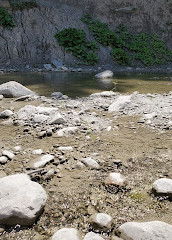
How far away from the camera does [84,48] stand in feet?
45.9

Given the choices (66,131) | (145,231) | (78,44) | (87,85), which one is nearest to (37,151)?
(66,131)

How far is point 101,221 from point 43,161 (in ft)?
3.32

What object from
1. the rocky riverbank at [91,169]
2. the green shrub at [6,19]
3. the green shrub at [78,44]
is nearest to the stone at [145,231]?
the rocky riverbank at [91,169]

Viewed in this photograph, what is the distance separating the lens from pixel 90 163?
7.57ft

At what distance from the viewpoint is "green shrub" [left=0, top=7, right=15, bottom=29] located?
43.3 ft

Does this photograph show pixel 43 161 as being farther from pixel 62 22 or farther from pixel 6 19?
pixel 62 22

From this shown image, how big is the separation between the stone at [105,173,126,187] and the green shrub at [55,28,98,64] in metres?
12.4

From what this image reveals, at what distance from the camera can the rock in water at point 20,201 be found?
1.50m

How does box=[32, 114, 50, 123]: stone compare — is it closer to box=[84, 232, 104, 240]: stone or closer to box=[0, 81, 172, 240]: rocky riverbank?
box=[0, 81, 172, 240]: rocky riverbank

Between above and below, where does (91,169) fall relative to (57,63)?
below

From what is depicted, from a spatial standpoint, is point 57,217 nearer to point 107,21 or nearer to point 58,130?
point 58,130

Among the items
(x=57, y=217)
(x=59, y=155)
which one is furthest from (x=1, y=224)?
(x=59, y=155)

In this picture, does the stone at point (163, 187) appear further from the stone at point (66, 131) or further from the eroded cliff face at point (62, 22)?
the eroded cliff face at point (62, 22)

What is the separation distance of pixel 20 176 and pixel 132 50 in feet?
49.5
